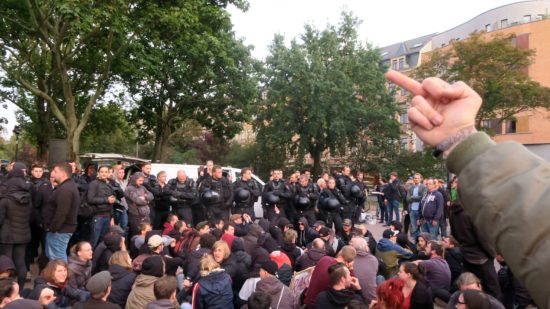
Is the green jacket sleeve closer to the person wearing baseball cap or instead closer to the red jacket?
the person wearing baseball cap

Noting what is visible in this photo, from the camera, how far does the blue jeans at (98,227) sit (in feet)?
29.6

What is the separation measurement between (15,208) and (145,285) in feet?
10.5

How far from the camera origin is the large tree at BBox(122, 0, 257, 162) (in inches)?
725

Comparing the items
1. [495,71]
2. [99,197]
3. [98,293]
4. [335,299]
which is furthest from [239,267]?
[495,71]

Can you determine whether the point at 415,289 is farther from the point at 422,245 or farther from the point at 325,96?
the point at 325,96

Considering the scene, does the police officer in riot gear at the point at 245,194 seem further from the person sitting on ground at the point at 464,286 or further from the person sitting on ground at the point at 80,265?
the person sitting on ground at the point at 464,286

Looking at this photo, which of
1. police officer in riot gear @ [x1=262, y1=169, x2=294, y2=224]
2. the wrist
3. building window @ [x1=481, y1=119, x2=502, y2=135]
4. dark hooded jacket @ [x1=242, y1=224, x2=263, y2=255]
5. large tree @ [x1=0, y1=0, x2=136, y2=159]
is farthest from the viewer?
building window @ [x1=481, y1=119, x2=502, y2=135]

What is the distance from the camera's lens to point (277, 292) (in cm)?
584

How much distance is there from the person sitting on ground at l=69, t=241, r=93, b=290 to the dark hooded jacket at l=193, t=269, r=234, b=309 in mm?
1445

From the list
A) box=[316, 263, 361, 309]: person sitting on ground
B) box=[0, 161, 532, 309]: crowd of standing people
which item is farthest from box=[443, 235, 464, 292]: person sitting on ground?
box=[316, 263, 361, 309]: person sitting on ground

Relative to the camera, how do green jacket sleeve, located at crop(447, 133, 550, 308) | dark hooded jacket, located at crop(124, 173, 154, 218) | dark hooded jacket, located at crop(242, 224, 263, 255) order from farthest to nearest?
dark hooded jacket, located at crop(124, 173, 154, 218), dark hooded jacket, located at crop(242, 224, 263, 255), green jacket sleeve, located at crop(447, 133, 550, 308)

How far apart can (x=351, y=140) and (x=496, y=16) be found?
26165 mm

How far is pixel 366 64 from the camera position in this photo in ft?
117

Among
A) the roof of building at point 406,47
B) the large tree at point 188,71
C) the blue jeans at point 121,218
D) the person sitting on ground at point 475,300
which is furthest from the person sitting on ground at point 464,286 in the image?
the roof of building at point 406,47
